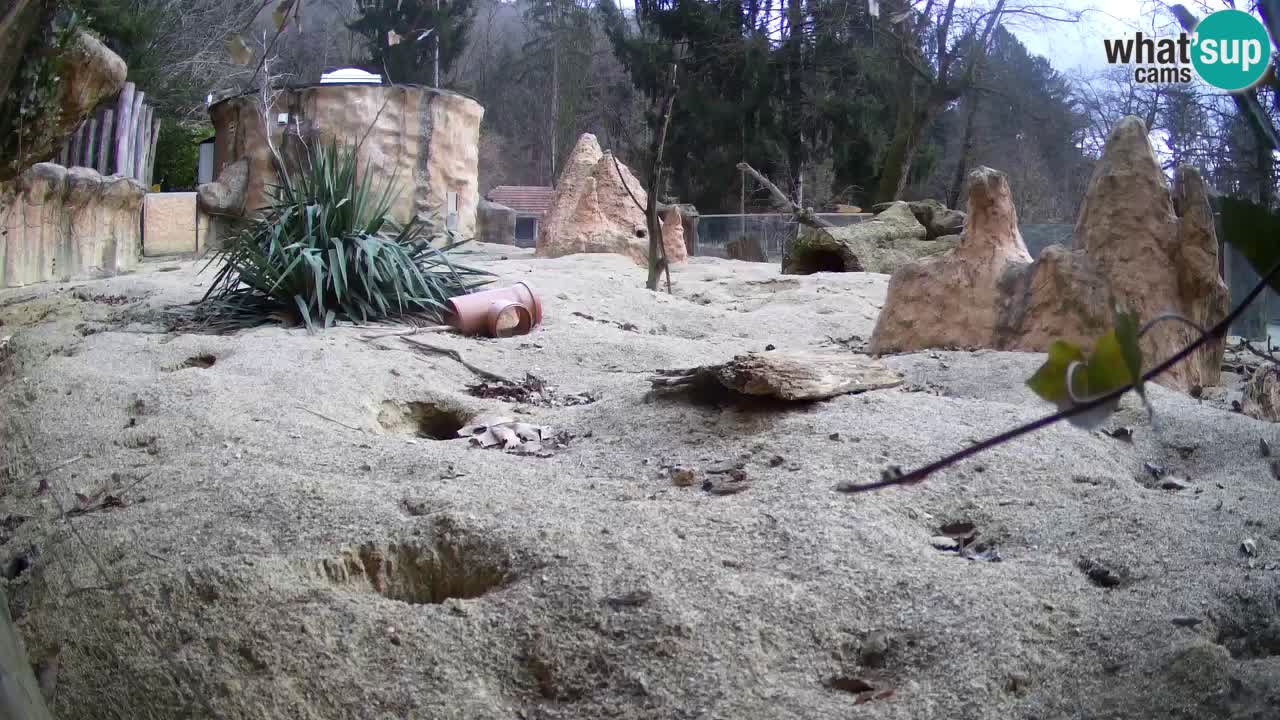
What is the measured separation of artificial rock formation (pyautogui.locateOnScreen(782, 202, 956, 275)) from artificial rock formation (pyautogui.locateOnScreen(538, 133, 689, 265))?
1618 mm

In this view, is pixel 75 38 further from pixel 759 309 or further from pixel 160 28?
pixel 160 28

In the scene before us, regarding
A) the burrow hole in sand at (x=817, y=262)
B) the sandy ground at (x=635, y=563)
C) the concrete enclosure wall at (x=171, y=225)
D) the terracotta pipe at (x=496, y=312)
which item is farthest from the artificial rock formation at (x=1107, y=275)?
the concrete enclosure wall at (x=171, y=225)

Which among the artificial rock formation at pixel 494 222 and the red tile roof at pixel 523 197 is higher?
the red tile roof at pixel 523 197

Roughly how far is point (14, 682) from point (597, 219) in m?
10.9

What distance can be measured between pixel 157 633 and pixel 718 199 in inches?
825

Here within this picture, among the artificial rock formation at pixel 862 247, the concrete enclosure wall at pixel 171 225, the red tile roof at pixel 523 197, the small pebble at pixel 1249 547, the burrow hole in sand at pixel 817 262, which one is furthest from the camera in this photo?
the red tile roof at pixel 523 197

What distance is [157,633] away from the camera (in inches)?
76.5

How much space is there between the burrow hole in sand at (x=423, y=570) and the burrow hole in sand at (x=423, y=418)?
1.54m

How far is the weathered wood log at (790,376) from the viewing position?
128 inches

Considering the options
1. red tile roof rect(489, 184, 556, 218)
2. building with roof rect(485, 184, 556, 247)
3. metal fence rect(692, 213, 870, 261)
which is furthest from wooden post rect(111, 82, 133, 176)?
red tile roof rect(489, 184, 556, 218)

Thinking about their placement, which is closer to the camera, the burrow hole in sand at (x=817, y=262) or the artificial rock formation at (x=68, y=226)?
the artificial rock formation at (x=68, y=226)

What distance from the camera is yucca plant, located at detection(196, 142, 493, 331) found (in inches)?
218

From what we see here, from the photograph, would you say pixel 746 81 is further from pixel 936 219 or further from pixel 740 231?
pixel 936 219

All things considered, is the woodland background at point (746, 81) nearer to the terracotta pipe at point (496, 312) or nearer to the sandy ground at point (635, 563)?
the terracotta pipe at point (496, 312)
